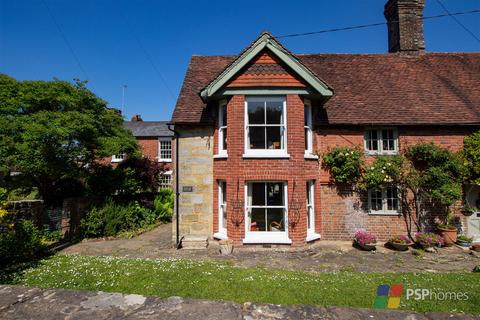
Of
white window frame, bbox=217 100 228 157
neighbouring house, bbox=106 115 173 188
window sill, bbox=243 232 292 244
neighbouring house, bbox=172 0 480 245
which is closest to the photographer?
window sill, bbox=243 232 292 244

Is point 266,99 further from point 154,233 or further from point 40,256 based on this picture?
point 40,256

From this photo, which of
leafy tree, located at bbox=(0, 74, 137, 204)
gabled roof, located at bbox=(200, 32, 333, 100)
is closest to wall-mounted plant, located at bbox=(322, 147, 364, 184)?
gabled roof, located at bbox=(200, 32, 333, 100)

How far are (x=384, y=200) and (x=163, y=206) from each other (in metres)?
13.2

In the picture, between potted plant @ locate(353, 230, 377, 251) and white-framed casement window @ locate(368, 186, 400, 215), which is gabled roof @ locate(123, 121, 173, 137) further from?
potted plant @ locate(353, 230, 377, 251)

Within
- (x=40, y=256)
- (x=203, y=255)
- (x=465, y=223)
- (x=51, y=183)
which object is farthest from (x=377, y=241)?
(x=51, y=183)

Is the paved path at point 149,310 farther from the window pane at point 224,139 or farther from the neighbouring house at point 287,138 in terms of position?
the window pane at point 224,139

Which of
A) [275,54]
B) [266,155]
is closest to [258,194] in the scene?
[266,155]

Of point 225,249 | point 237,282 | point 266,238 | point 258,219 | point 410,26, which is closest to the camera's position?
point 237,282

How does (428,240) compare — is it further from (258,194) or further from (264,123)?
(264,123)

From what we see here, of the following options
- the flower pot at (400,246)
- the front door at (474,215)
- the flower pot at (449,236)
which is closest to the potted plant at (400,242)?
the flower pot at (400,246)

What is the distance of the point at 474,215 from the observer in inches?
467

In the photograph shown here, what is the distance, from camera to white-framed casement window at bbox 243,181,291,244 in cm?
1107

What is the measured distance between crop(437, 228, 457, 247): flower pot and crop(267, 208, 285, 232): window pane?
6640mm

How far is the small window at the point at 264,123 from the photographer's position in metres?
11.3
